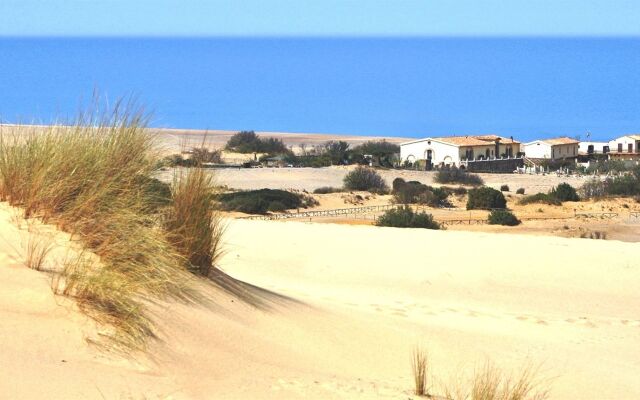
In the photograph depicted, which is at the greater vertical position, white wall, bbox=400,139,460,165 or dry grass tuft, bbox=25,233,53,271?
white wall, bbox=400,139,460,165

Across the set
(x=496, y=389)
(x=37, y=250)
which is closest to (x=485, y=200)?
(x=496, y=389)

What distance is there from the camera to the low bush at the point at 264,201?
30.7 meters

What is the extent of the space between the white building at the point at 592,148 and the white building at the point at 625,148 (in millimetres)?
586

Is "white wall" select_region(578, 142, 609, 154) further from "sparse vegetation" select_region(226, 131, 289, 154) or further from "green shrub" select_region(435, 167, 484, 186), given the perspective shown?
"green shrub" select_region(435, 167, 484, 186)

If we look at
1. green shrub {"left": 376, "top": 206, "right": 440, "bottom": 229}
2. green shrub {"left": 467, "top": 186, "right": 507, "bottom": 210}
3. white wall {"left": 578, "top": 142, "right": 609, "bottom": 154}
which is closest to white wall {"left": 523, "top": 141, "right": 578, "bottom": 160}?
white wall {"left": 578, "top": 142, "right": 609, "bottom": 154}

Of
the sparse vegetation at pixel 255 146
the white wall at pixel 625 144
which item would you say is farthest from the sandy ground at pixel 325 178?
the white wall at pixel 625 144

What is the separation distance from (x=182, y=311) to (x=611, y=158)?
210 ft

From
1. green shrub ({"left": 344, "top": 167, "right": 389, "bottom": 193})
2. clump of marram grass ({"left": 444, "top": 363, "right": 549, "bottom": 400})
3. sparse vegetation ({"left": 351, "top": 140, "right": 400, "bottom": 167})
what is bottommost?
clump of marram grass ({"left": 444, "top": 363, "right": 549, "bottom": 400})

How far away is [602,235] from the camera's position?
26.8 metres

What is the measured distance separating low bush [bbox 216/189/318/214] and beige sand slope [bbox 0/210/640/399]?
1200 centimetres

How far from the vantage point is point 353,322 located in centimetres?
906

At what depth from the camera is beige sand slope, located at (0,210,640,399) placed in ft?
19.0

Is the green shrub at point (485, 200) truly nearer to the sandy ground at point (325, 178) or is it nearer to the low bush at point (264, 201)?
the low bush at point (264, 201)

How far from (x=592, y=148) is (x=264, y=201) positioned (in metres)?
46.3
